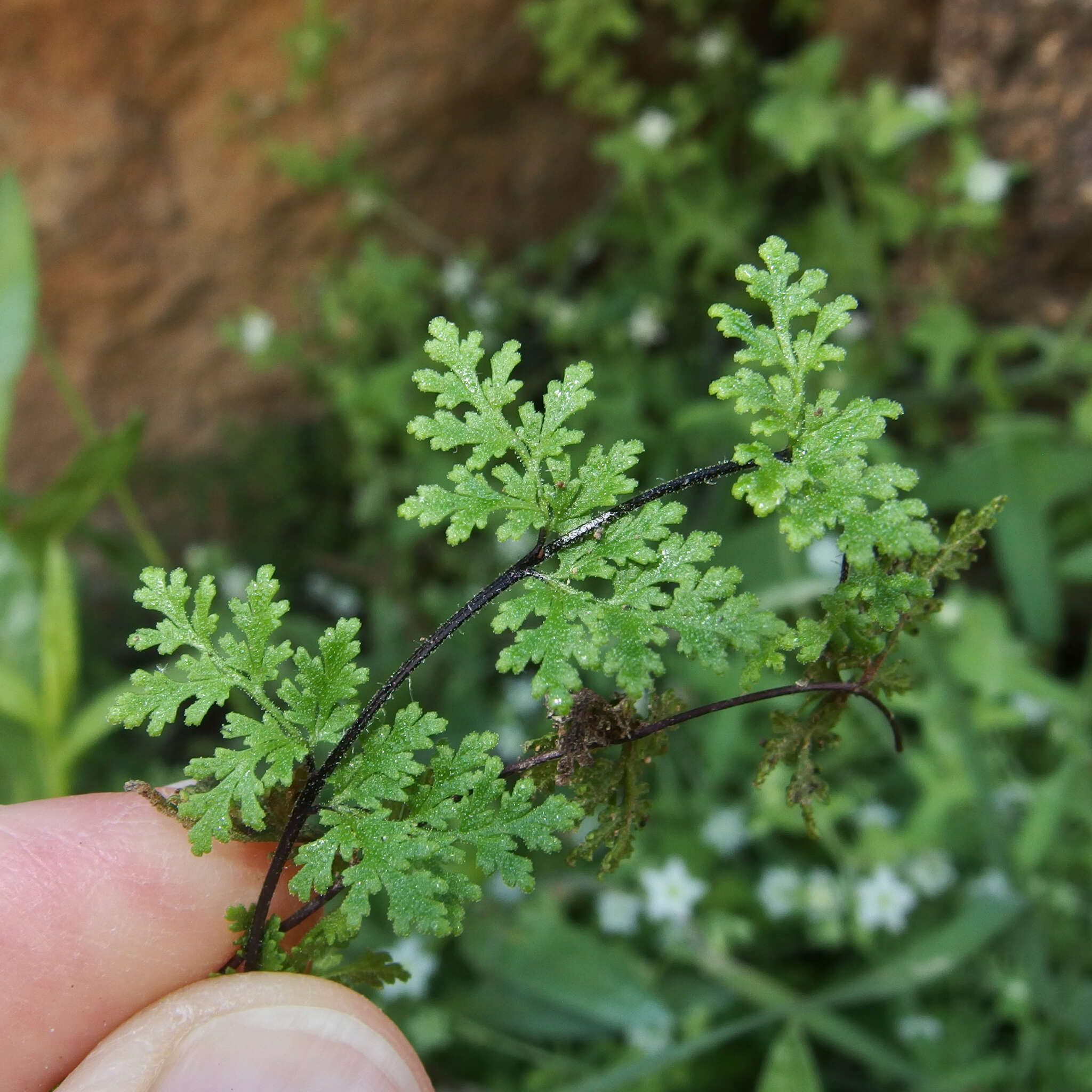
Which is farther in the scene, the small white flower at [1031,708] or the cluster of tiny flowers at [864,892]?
the small white flower at [1031,708]

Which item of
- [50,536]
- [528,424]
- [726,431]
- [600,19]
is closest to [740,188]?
[600,19]

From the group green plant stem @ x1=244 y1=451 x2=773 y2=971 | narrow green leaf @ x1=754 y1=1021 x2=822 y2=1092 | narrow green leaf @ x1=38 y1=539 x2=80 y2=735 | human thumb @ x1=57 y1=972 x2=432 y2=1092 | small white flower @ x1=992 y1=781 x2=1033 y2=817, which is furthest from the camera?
small white flower @ x1=992 y1=781 x2=1033 y2=817

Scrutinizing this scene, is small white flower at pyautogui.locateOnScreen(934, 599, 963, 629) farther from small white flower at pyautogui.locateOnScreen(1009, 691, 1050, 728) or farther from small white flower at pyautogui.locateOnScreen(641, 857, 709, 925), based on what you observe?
small white flower at pyautogui.locateOnScreen(641, 857, 709, 925)

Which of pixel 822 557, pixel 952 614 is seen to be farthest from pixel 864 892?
pixel 822 557

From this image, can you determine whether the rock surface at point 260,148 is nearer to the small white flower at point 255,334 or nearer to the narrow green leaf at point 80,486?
the small white flower at point 255,334

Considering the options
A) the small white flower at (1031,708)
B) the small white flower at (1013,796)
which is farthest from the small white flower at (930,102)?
the small white flower at (1013,796)

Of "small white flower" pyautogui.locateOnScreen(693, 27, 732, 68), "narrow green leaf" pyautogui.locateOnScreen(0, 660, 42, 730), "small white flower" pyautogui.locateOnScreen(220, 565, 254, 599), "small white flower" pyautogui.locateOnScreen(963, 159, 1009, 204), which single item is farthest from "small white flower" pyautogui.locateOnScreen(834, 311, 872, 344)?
"narrow green leaf" pyautogui.locateOnScreen(0, 660, 42, 730)

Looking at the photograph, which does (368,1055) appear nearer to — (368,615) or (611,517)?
(611,517)
